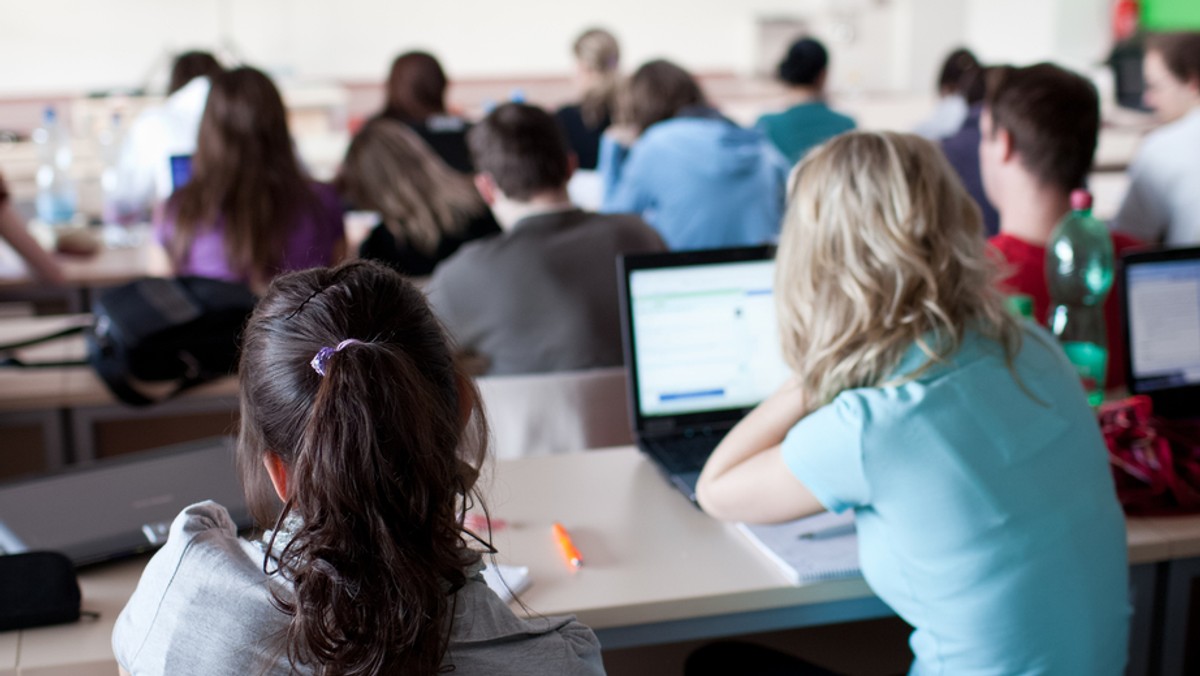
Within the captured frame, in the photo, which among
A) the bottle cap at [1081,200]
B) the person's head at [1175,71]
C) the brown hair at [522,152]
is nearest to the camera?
the bottle cap at [1081,200]

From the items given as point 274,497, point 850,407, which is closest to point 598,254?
point 850,407

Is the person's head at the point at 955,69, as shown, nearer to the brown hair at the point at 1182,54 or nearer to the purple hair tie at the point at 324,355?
the brown hair at the point at 1182,54

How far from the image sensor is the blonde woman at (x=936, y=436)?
4.33 feet

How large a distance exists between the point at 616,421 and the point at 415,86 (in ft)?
10.1

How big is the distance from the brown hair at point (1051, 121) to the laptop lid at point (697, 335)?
23.5 inches

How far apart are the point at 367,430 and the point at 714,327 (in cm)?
109

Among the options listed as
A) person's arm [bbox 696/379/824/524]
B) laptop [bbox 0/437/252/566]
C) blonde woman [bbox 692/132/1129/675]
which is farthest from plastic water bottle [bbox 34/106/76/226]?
blonde woman [bbox 692/132/1129/675]

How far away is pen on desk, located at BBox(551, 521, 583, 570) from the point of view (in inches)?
58.1

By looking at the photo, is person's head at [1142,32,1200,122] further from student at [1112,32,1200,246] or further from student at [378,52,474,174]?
student at [378,52,474,174]

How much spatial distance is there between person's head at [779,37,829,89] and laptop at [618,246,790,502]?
3019 mm

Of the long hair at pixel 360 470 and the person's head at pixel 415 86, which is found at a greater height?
the person's head at pixel 415 86

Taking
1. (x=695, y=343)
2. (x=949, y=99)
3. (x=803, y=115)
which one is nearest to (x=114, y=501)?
(x=695, y=343)

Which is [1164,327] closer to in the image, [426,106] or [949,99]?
[426,106]

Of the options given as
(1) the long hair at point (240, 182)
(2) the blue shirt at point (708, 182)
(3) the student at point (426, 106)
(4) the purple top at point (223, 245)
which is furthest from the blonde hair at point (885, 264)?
(3) the student at point (426, 106)
